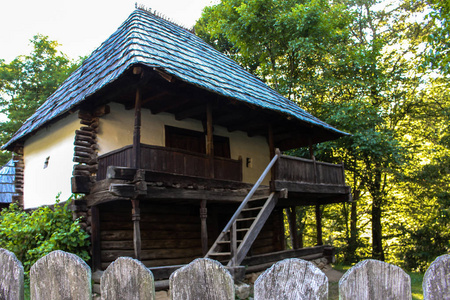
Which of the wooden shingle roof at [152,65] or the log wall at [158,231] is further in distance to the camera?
the log wall at [158,231]

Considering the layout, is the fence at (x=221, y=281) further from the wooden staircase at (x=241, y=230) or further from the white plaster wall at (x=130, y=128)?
the white plaster wall at (x=130, y=128)

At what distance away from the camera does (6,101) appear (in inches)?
1040

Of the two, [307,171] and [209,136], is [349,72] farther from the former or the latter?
[209,136]

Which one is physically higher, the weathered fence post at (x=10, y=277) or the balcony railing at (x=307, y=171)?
the balcony railing at (x=307, y=171)

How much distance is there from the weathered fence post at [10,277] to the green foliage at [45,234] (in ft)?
23.0

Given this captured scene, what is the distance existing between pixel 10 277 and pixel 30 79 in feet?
89.3

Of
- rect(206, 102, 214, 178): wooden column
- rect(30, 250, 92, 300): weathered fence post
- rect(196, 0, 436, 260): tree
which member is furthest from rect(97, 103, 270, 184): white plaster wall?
rect(30, 250, 92, 300): weathered fence post

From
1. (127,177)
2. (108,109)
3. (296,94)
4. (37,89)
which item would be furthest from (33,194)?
(37,89)

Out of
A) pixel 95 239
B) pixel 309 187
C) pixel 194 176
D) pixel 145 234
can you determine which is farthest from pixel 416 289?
pixel 95 239

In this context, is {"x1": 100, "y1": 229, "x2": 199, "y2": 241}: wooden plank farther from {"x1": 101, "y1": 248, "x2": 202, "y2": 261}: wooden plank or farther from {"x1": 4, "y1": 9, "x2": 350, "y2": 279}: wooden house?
{"x1": 101, "y1": 248, "x2": 202, "y2": 261}: wooden plank

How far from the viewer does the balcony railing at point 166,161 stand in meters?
8.54

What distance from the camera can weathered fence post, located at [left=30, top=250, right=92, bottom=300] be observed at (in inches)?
82.9

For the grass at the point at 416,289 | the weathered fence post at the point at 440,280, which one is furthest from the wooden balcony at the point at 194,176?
the weathered fence post at the point at 440,280

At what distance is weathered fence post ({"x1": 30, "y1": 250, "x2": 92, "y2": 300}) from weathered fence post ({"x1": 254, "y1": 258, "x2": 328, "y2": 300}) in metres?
0.93
